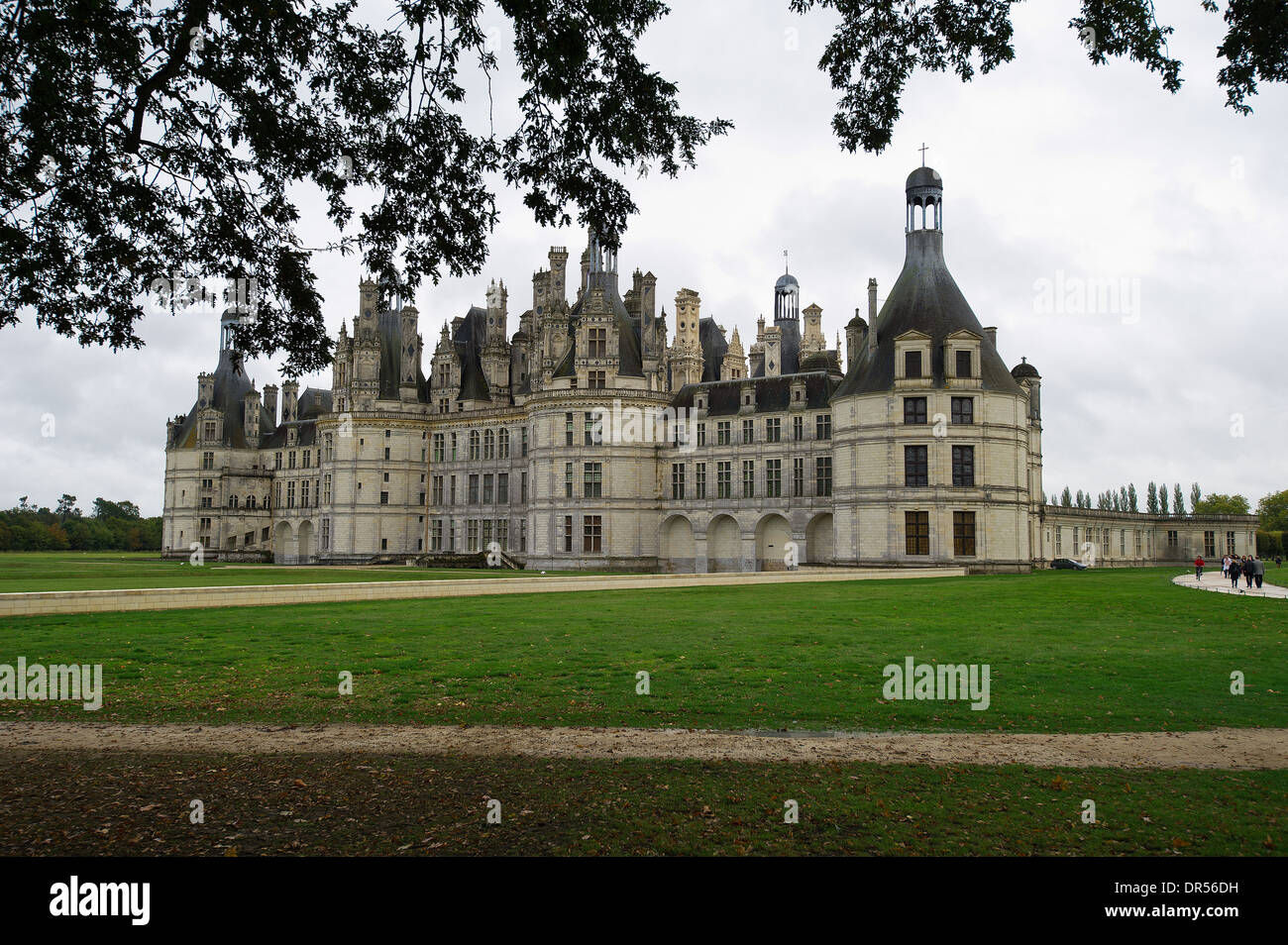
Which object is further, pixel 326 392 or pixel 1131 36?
pixel 326 392

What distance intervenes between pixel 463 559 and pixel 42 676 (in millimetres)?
57775

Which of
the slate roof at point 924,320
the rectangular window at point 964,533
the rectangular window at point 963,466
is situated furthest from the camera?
the slate roof at point 924,320

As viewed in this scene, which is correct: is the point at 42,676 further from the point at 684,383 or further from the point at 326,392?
the point at 326,392

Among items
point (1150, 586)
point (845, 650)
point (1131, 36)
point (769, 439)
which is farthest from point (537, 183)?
point (769, 439)

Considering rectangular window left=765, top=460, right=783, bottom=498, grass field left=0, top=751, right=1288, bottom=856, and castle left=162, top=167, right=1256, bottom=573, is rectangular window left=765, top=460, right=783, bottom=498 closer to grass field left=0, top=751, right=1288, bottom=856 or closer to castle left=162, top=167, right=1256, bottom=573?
castle left=162, top=167, right=1256, bottom=573

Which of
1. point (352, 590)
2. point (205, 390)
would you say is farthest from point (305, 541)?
point (352, 590)

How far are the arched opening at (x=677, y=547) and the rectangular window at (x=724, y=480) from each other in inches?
139

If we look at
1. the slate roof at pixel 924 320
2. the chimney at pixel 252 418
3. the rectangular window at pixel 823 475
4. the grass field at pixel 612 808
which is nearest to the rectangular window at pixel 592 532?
the rectangular window at pixel 823 475

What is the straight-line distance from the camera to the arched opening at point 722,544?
67.3 metres

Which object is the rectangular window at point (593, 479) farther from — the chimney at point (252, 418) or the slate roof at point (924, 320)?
the chimney at point (252, 418)

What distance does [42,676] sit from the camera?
53.9ft

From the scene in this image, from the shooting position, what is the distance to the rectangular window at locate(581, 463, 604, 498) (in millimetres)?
68438

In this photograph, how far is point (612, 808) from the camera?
28.9 ft

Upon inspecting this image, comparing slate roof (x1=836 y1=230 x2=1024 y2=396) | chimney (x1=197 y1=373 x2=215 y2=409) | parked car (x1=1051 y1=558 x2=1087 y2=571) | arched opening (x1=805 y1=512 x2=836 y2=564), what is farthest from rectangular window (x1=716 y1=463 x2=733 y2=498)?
chimney (x1=197 y1=373 x2=215 y2=409)
